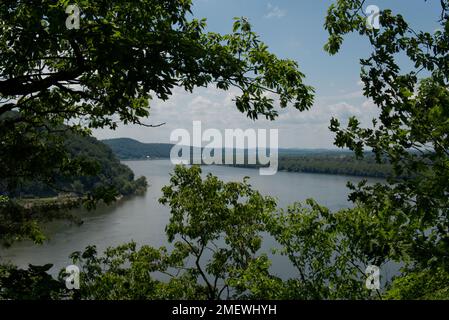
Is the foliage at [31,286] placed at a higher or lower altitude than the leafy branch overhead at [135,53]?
lower

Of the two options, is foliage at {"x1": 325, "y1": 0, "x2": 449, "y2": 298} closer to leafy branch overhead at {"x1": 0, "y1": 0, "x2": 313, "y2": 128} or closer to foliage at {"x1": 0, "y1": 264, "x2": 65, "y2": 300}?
leafy branch overhead at {"x1": 0, "y1": 0, "x2": 313, "y2": 128}

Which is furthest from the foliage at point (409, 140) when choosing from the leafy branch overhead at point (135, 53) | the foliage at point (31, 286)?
the foliage at point (31, 286)

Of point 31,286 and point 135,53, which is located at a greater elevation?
point 135,53

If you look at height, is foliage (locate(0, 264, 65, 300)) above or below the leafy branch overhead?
below

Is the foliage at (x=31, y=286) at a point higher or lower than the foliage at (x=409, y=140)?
lower

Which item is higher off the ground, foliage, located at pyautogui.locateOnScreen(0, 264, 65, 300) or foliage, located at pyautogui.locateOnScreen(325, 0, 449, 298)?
foliage, located at pyautogui.locateOnScreen(325, 0, 449, 298)

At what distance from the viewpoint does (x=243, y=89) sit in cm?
448

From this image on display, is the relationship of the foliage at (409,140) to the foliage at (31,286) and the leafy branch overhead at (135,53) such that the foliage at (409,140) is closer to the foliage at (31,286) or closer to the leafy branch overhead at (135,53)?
the leafy branch overhead at (135,53)

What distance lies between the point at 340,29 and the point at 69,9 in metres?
3.12

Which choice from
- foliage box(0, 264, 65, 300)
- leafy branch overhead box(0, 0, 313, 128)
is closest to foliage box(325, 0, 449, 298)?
leafy branch overhead box(0, 0, 313, 128)
